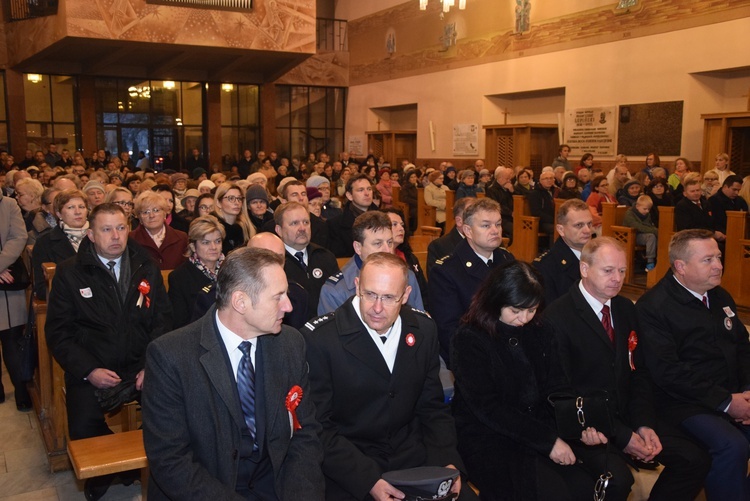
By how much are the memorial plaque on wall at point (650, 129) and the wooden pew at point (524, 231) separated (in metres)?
4.14

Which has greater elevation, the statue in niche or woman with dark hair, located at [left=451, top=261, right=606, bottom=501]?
the statue in niche

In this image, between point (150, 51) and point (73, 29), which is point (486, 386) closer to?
point (73, 29)

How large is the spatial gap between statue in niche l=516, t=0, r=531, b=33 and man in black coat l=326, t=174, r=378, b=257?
1109 centimetres

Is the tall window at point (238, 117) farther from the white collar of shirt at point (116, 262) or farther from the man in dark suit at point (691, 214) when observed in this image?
the white collar of shirt at point (116, 262)

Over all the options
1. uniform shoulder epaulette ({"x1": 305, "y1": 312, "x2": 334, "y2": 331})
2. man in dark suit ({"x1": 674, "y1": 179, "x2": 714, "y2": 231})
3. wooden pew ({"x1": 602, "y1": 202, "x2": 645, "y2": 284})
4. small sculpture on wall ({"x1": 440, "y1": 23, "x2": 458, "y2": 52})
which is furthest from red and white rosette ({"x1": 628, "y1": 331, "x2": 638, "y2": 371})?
small sculpture on wall ({"x1": 440, "y1": 23, "x2": 458, "y2": 52})

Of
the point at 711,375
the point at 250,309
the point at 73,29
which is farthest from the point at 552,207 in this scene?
the point at 73,29

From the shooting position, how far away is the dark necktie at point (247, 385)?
2.46 m

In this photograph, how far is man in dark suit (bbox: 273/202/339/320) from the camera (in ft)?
14.7

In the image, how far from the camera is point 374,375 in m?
2.85

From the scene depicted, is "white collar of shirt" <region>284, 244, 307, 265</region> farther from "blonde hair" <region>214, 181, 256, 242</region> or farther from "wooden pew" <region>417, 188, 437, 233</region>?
"wooden pew" <region>417, 188, 437, 233</region>

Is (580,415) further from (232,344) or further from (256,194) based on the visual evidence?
(256,194)

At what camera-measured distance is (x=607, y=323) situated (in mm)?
3510

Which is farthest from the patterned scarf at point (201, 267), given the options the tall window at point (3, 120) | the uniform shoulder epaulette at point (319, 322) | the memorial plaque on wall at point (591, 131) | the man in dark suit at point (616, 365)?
the tall window at point (3, 120)

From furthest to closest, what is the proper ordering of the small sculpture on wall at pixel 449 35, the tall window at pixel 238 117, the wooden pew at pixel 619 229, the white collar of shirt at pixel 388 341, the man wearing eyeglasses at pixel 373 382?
the tall window at pixel 238 117 < the small sculpture on wall at pixel 449 35 < the wooden pew at pixel 619 229 < the white collar of shirt at pixel 388 341 < the man wearing eyeglasses at pixel 373 382
